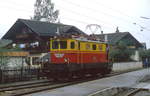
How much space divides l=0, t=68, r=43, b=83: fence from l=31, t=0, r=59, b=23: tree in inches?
1818

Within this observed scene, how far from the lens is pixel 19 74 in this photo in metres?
21.7

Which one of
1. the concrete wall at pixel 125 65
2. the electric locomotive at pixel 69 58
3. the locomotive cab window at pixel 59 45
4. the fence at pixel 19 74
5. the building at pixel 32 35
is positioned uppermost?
the building at pixel 32 35

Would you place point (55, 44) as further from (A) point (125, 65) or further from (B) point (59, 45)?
(A) point (125, 65)

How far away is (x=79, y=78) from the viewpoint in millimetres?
23625

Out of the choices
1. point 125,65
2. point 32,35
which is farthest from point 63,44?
point 125,65

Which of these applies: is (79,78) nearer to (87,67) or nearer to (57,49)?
(87,67)

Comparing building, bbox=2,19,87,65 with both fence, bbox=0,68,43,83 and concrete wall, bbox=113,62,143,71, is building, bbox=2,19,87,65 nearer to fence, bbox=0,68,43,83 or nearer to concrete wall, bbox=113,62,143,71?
concrete wall, bbox=113,62,143,71

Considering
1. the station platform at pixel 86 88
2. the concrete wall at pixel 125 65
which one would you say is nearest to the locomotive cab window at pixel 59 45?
the station platform at pixel 86 88

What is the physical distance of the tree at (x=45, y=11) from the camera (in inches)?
2712

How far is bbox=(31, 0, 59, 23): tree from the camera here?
226 ft

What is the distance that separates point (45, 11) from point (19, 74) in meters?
48.4

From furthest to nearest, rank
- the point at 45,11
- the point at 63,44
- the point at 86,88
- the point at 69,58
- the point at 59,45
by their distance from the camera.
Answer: the point at 45,11
the point at 59,45
the point at 63,44
the point at 69,58
the point at 86,88

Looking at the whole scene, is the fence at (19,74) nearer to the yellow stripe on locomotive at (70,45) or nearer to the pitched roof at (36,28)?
the yellow stripe on locomotive at (70,45)

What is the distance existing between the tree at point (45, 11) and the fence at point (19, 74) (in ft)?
152
